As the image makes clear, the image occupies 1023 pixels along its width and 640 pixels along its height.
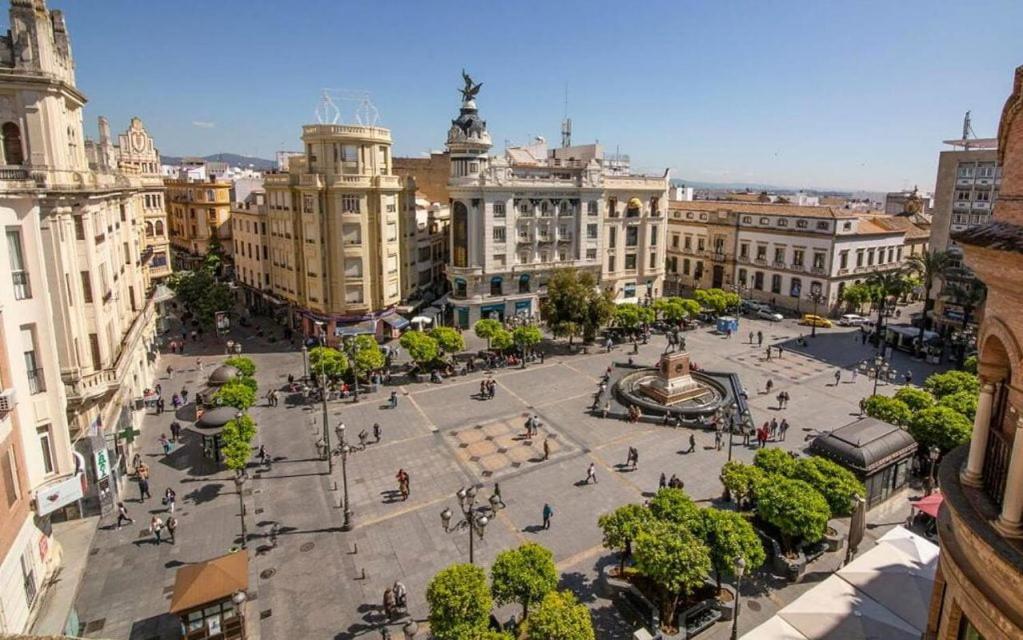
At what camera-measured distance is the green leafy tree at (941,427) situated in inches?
1033

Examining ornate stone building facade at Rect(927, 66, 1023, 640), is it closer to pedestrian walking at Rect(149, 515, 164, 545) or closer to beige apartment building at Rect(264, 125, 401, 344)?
pedestrian walking at Rect(149, 515, 164, 545)

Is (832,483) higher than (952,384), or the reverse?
(952,384)

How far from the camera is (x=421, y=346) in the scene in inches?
1620

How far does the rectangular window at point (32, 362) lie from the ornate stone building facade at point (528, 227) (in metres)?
37.0

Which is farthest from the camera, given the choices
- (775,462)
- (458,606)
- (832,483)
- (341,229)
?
(341,229)

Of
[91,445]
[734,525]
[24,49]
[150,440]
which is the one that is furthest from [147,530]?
[734,525]

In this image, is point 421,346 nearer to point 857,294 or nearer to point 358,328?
point 358,328

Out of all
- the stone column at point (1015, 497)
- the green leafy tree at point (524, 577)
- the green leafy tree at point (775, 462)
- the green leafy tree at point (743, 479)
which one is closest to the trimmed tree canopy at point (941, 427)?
the green leafy tree at point (775, 462)

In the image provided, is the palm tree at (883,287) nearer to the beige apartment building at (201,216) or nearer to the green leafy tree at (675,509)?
the green leafy tree at (675,509)

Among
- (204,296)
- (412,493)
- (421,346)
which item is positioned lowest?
(412,493)

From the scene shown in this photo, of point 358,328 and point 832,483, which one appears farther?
point 358,328

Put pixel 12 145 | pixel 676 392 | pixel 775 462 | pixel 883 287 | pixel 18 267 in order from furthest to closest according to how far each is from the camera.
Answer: pixel 883 287
pixel 676 392
pixel 12 145
pixel 775 462
pixel 18 267

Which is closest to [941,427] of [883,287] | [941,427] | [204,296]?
[941,427]

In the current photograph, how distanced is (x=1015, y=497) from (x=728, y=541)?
36.9ft
